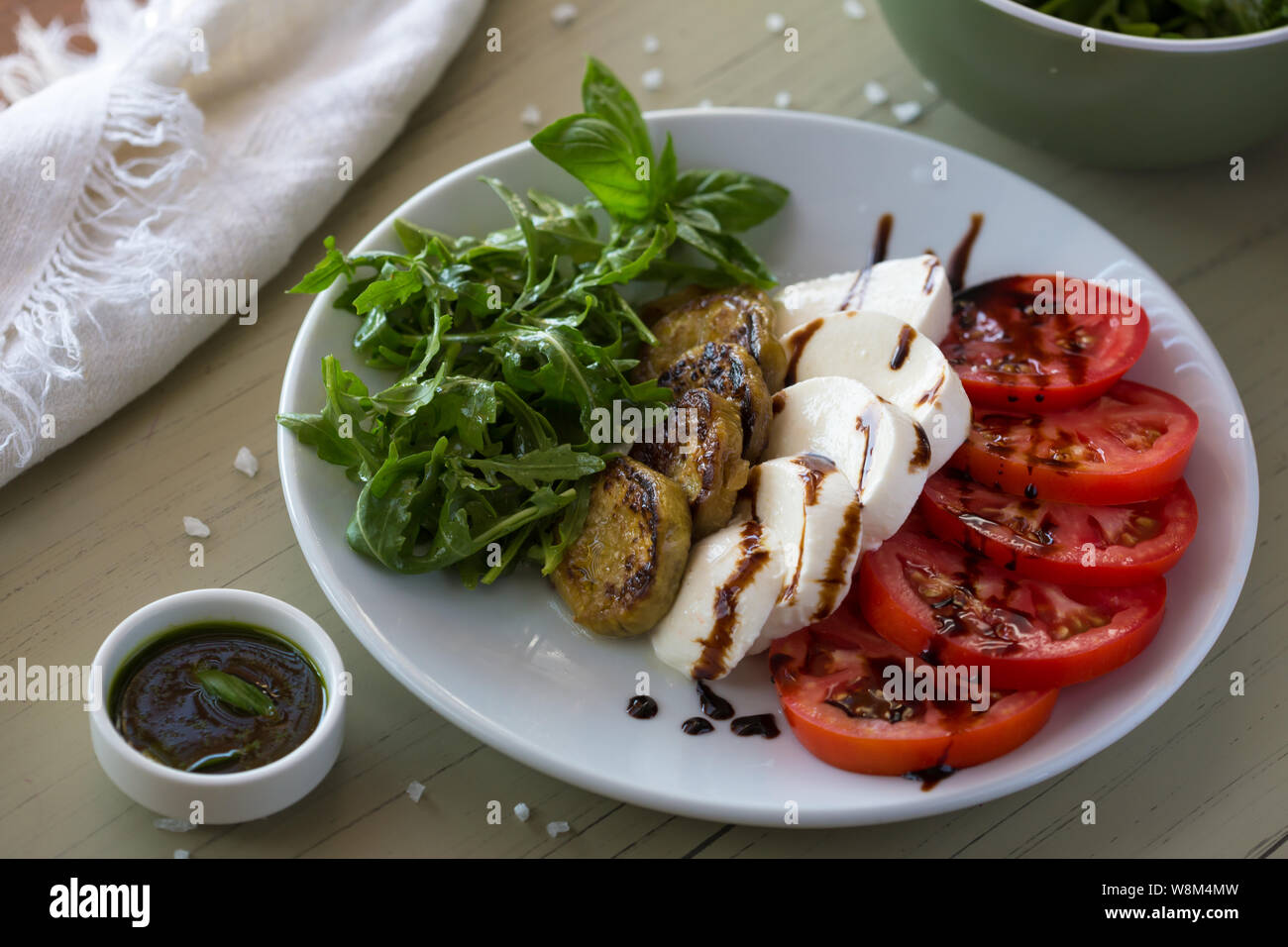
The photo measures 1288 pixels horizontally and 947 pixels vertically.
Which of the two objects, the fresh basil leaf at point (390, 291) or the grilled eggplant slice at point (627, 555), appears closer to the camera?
the grilled eggplant slice at point (627, 555)

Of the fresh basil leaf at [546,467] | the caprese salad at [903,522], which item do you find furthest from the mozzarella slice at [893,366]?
the fresh basil leaf at [546,467]

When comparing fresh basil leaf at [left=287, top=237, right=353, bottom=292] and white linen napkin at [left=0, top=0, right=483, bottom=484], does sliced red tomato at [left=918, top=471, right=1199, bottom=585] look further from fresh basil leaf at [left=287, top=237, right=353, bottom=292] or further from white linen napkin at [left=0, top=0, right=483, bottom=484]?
white linen napkin at [left=0, top=0, right=483, bottom=484]

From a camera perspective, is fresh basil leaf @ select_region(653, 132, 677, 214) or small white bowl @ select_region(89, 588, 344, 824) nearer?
small white bowl @ select_region(89, 588, 344, 824)

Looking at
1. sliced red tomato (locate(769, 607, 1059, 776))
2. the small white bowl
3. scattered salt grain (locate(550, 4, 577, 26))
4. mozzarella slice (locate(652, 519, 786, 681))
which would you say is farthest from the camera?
scattered salt grain (locate(550, 4, 577, 26))

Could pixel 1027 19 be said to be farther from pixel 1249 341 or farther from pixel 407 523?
pixel 407 523

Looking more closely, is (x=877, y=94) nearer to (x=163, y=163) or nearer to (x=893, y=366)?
(x=893, y=366)

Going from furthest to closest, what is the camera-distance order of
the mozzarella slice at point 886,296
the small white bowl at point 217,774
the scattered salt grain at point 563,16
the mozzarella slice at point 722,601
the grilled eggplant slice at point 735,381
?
the scattered salt grain at point 563,16 → the mozzarella slice at point 886,296 → the grilled eggplant slice at point 735,381 → the mozzarella slice at point 722,601 → the small white bowl at point 217,774

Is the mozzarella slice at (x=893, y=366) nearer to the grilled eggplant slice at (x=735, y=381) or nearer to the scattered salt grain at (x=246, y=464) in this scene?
the grilled eggplant slice at (x=735, y=381)

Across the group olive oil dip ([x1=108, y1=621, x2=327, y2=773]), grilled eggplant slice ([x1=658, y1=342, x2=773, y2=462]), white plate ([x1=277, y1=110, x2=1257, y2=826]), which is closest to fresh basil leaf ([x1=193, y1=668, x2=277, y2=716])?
olive oil dip ([x1=108, y1=621, x2=327, y2=773])
